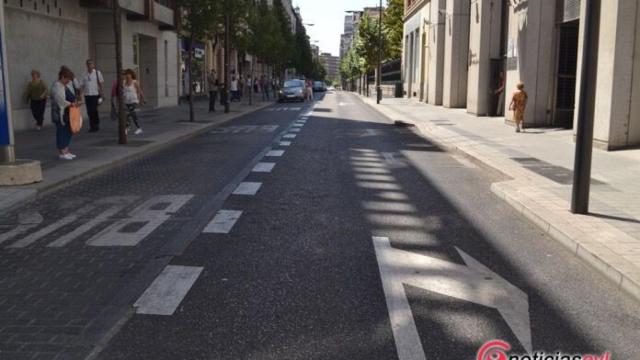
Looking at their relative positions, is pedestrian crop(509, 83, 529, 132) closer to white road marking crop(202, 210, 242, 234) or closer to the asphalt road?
the asphalt road

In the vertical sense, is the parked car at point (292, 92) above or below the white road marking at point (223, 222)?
above

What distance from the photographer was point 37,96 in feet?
64.7

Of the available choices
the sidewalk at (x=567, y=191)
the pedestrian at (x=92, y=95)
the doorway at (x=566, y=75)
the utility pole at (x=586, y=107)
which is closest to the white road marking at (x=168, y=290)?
the sidewalk at (x=567, y=191)

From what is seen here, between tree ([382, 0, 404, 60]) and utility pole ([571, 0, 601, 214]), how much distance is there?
6805 centimetres

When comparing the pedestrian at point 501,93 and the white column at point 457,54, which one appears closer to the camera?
the pedestrian at point 501,93

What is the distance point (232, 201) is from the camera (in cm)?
892

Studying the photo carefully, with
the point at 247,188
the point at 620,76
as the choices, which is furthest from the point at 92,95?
the point at 620,76

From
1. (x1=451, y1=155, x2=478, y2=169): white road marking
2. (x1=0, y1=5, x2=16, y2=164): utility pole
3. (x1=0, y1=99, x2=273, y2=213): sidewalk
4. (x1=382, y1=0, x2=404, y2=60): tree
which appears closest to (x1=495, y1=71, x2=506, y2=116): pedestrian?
(x1=0, y1=99, x2=273, y2=213): sidewalk

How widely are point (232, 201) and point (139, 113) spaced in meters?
22.2

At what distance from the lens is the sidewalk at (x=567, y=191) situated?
612cm

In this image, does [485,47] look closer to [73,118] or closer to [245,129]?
[245,129]

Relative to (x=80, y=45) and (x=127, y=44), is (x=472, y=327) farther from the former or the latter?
(x=127, y=44)

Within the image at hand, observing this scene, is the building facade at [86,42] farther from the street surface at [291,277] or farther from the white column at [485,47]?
Answer: the white column at [485,47]

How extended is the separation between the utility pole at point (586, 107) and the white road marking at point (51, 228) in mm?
5539
